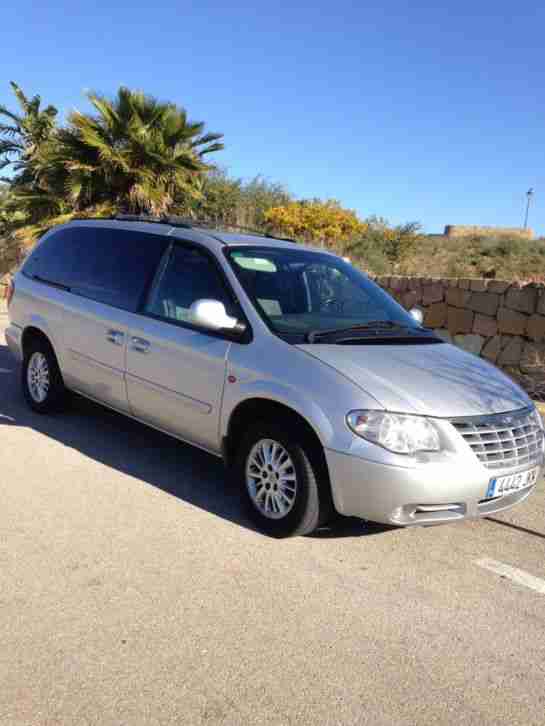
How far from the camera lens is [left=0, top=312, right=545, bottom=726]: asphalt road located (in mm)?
2676

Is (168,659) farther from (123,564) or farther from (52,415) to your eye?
(52,415)

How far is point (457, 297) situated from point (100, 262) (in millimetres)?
6614

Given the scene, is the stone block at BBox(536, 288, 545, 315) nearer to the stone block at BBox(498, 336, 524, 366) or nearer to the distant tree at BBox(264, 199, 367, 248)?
the stone block at BBox(498, 336, 524, 366)

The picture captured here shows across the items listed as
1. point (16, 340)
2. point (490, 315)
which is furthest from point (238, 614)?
point (490, 315)

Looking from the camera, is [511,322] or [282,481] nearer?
[282,481]

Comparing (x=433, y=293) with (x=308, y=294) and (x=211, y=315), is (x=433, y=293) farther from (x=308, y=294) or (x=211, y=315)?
(x=211, y=315)

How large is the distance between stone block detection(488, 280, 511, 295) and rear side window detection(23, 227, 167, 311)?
6242 mm

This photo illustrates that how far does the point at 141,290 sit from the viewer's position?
531cm

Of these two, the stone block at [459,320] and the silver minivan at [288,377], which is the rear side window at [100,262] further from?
the stone block at [459,320]

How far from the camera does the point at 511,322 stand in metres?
10.0

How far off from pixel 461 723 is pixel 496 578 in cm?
137

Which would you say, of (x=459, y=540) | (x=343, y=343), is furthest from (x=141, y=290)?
(x=459, y=540)

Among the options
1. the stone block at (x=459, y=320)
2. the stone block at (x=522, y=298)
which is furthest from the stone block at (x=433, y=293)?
the stone block at (x=522, y=298)

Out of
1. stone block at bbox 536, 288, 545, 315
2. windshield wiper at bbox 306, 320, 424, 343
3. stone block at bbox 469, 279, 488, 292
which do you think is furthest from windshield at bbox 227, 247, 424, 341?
stone block at bbox 469, 279, 488, 292
